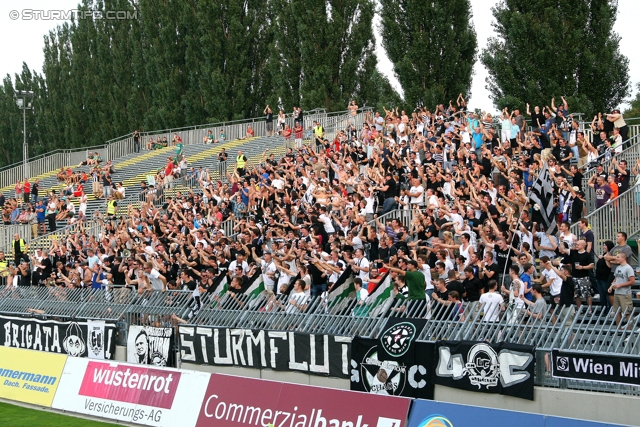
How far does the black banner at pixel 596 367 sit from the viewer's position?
1176 centimetres

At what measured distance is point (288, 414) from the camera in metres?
13.6

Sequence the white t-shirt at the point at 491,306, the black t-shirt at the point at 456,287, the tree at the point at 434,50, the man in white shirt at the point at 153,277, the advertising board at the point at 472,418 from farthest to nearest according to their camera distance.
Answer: the tree at the point at 434,50
the man in white shirt at the point at 153,277
the black t-shirt at the point at 456,287
the white t-shirt at the point at 491,306
the advertising board at the point at 472,418

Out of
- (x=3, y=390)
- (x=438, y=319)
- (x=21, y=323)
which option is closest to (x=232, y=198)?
(x=21, y=323)

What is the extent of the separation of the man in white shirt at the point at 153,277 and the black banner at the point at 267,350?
3932 mm

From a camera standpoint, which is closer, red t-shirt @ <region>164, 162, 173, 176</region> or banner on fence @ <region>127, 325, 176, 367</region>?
banner on fence @ <region>127, 325, 176, 367</region>

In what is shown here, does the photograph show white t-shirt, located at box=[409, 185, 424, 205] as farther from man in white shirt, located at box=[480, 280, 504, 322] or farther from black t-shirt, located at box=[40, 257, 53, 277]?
black t-shirt, located at box=[40, 257, 53, 277]

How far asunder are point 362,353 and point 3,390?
350 inches

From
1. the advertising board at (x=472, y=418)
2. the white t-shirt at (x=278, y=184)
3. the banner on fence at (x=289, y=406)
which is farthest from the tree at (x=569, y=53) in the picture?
the advertising board at (x=472, y=418)

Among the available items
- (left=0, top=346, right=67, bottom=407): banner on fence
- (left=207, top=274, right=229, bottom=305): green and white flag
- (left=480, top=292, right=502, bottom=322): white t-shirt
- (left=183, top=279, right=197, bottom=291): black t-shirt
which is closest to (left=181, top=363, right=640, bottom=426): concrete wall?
(left=480, top=292, right=502, bottom=322): white t-shirt

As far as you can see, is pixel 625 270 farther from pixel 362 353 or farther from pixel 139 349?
pixel 139 349

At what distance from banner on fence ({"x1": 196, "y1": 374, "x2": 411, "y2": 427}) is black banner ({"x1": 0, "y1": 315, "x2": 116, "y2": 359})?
5687mm

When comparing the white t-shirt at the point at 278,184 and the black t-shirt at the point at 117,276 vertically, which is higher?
the white t-shirt at the point at 278,184

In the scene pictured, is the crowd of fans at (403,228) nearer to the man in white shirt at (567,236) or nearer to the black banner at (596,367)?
the man in white shirt at (567,236)

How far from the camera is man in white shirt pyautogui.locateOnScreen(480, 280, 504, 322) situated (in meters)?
13.7
